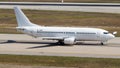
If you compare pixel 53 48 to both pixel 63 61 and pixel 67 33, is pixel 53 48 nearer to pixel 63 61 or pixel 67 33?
pixel 67 33

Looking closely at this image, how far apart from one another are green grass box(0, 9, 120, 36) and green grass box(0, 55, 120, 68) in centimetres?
3707

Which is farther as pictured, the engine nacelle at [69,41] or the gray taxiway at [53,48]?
the engine nacelle at [69,41]

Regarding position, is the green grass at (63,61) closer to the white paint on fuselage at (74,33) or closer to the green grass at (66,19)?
the white paint on fuselage at (74,33)

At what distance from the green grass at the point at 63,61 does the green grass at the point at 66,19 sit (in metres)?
37.1

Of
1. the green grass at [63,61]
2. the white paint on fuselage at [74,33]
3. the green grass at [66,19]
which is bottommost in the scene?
the green grass at [66,19]

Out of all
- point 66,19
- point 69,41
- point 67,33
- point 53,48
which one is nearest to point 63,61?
point 53,48

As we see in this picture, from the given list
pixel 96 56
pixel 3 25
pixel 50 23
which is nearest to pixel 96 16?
pixel 50 23

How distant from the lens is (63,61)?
5159 centimetres

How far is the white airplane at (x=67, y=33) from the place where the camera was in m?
68.5

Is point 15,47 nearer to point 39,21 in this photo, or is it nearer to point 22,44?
point 22,44

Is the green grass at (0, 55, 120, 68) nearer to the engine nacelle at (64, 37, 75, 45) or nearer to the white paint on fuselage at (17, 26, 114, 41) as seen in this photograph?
the engine nacelle at (64, 37, 75, 45)

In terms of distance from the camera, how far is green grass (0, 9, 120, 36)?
3994 inches

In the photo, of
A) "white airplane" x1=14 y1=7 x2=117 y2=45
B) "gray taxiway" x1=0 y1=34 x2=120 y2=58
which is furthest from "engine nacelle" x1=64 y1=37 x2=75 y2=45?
"gray taxiway" x1=0 y1=34 x2=120 y2=58

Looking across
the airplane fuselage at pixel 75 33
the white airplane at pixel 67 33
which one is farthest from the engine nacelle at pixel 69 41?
the airplane fuselage at pixel 75 33
